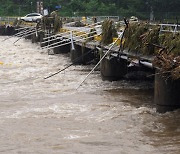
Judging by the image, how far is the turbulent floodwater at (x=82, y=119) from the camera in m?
11.8

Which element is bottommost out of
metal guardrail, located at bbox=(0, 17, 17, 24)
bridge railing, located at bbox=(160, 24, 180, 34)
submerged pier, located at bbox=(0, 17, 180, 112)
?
metal guardrail, located at bbox=(0, 17, 17, 24)

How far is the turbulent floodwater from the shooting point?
1181 centimetres

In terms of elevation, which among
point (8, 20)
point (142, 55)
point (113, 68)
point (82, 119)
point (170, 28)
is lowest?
point (82, 119)

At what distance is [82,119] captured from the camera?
14.5 metres

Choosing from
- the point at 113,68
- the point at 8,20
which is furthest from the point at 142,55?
the point at 8,20

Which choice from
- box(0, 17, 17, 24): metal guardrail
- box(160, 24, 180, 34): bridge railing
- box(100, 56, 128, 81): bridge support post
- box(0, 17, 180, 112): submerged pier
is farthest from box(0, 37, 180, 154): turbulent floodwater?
box(0, 17, 17, 24): metal guardrail

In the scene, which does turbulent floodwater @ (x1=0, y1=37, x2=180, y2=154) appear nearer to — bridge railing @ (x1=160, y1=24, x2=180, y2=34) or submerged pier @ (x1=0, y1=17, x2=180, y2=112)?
submerged pier @ (x1=0, y1=17, x2=180, y2=112)

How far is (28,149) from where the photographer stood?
11656 mm

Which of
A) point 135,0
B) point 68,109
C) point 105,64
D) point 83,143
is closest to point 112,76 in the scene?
point 105,64

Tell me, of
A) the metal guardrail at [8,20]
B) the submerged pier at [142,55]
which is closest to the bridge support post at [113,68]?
the submerged pier at [142,55]

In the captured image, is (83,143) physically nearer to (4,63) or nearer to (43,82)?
(43,82)

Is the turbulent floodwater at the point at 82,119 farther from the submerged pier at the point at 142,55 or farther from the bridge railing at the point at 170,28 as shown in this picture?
the bridge railing at the point at 170,28

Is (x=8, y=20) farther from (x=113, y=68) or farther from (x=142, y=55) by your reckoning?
(x=142, y=55)

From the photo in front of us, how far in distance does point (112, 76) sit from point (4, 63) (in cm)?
1140
